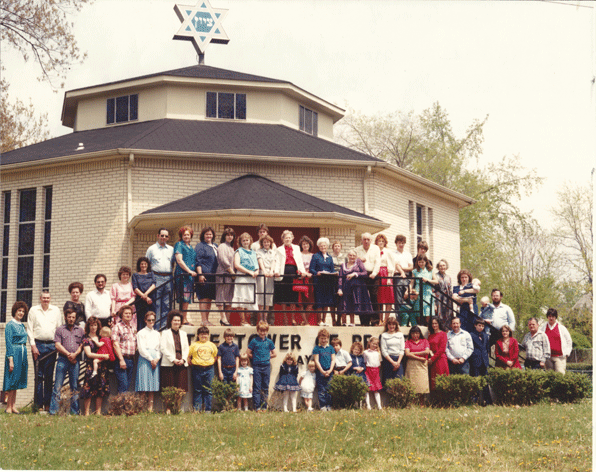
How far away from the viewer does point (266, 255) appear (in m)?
13.8

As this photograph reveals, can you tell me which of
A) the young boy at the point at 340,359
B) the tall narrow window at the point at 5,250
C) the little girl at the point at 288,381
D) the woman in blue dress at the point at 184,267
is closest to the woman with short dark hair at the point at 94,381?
the woman in blue dress at the point at 184,267

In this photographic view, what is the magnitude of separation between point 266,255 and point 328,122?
39.4ft

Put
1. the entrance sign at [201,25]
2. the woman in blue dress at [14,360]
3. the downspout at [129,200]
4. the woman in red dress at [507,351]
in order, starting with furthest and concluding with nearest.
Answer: the entrance sign at [201,25] → the downspout at [129,200] → the woman in red dress at [507,351] → the woman in blue dress at [14,360]

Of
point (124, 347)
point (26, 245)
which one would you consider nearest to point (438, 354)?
point (124, 347)

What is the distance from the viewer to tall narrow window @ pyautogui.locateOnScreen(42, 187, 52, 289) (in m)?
19.8

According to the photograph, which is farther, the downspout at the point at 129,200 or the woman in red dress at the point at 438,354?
the downspout at the point at 129,200

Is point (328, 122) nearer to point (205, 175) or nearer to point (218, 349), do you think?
point (205, 175)

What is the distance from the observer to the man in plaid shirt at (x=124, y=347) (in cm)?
1241

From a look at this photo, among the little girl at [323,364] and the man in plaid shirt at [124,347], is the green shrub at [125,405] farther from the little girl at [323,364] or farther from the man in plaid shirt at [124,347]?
the little girl at [323,364]

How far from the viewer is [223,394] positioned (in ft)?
41.0

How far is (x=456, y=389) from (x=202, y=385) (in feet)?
14.1

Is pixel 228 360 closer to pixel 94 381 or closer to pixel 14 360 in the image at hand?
pixel 94 381

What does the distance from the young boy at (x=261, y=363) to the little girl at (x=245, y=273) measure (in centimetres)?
65

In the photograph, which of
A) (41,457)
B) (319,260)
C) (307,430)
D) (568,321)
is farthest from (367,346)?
(568,321)
